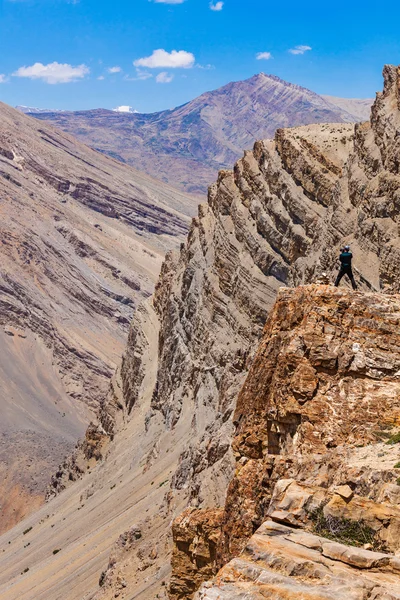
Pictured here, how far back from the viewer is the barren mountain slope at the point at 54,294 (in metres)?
79.6

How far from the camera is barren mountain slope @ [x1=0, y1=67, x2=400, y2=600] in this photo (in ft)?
92.3

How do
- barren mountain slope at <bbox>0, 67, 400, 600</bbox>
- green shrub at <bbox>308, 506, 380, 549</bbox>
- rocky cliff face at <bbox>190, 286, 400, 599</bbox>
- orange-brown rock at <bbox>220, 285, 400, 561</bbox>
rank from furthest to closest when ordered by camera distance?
barren mountain slope at <bbox>0, 67, 400, 600</bbox>
orange-brown rock at <bbox>220, 285, 400, 561</bbox>
green shrub at <bbox>308, 506, 380, 549</bbox>
rocky cliff face at <bbox>190, 286, 400, 599</bbox>

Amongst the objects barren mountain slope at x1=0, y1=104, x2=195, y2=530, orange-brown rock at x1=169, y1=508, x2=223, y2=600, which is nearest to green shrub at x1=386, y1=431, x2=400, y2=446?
orange-brown rock at x1=169, y1=508, x2=223, y2=600

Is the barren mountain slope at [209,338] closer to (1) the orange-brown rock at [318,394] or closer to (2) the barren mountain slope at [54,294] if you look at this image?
(1) the orange-brown rock at [318,394]

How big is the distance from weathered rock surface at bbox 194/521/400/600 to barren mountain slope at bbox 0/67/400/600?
12.7 meters

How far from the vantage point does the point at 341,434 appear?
13.0 m

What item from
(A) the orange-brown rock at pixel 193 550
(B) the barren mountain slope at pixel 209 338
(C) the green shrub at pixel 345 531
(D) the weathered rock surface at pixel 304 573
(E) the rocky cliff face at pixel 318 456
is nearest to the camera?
(D) the weathered rock surface at pixel 304 573

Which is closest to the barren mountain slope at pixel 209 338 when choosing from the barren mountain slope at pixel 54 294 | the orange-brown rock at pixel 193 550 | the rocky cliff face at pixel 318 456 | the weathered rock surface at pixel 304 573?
the orange-brown rock at pixel 193 550

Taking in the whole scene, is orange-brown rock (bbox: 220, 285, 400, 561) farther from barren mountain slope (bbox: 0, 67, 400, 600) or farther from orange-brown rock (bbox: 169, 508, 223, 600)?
barren mountain slope (bbox: 0, 67, 400, 600)

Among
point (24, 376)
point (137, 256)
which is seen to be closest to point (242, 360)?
point (24, 376)

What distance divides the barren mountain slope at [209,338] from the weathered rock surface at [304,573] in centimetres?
1272

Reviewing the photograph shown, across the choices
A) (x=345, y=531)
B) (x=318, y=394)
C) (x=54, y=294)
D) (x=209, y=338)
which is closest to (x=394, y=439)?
(x=318, y=394)

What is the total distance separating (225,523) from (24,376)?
3303 inches

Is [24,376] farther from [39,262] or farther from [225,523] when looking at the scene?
[225,523]
